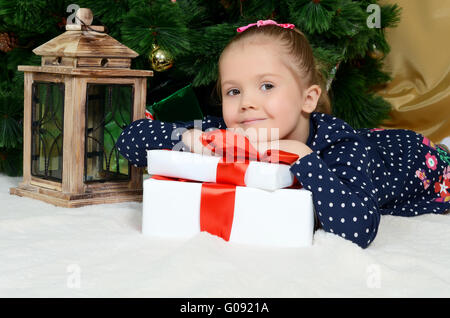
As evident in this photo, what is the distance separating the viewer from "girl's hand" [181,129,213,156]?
1069mm

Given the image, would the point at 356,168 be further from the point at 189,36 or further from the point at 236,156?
the point at 189,36

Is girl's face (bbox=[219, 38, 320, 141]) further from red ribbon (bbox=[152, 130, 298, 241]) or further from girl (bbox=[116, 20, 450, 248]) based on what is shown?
red ribbon (bbox=[152, 130, 298, 241])

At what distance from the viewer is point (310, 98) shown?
119 centimetres

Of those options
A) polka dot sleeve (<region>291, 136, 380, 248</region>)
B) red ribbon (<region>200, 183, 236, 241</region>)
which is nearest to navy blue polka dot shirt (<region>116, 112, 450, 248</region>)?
polka dot sleeve (<region>291, 136, 380, 248</region>)

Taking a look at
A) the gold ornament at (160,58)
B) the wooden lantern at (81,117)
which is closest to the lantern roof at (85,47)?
the wooden lantern at (81,117)

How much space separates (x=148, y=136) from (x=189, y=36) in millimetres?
335

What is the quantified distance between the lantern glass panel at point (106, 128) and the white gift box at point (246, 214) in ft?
1.13

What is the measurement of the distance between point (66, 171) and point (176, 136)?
0.26m

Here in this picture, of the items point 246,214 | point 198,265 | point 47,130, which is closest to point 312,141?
point 246,214

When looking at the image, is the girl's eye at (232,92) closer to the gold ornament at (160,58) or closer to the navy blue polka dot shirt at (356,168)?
the navy blue polka dot shirt at (356,168)

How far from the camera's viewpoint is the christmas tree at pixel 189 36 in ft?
4.34

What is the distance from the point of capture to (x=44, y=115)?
1.32 meters
